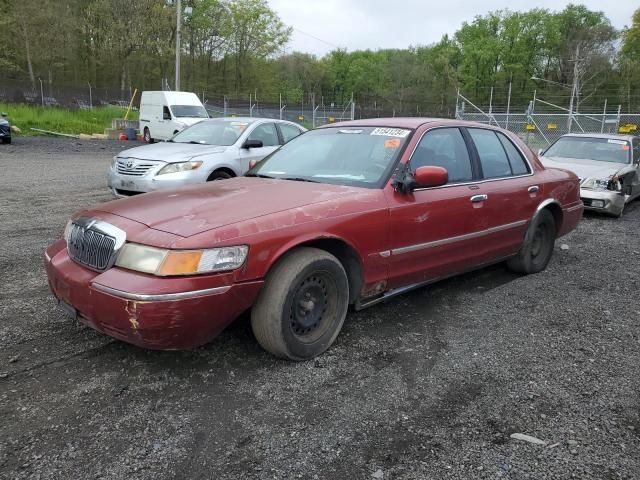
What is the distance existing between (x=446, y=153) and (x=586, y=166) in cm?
620

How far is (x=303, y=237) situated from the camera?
124 inches

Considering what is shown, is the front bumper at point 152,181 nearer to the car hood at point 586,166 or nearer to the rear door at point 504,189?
the rear door at point 504,189

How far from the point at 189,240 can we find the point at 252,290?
453 mm

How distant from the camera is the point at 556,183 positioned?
5336 millimetres

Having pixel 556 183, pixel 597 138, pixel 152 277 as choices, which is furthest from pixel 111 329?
pixel 597 138

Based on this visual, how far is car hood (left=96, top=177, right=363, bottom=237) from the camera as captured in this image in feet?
9.92

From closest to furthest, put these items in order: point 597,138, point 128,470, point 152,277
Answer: point 128,470 → point 152,277 → point 597,138

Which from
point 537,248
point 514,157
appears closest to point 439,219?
point 514,157

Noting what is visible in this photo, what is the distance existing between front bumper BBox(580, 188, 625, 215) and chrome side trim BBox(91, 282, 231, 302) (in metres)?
Answer: 7.78

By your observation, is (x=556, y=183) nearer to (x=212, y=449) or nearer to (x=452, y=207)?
(x=452, y=207)

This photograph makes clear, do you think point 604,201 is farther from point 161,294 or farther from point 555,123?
point 555,123

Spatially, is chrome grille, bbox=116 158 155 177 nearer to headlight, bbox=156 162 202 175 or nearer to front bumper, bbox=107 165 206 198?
front bumper, bbox=107 165 206 198

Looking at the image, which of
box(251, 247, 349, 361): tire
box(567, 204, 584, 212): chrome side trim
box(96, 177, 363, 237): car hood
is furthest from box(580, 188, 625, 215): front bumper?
box(251, 247, 349, 361): tire

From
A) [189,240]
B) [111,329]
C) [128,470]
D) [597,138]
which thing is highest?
[597,138]
